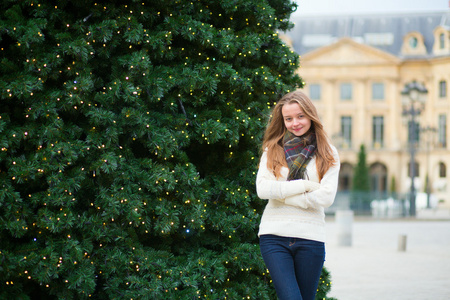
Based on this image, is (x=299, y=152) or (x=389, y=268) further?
(x=389, y=268)

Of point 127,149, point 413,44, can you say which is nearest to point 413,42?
point 413,44

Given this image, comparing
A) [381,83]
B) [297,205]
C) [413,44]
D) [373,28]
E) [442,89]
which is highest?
[373,28]

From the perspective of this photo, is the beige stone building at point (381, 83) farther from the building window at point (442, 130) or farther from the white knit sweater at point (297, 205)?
the white knit sweater at point (297, 205)

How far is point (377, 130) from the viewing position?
62.4 meters

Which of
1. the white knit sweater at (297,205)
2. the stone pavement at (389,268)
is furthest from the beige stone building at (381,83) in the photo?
the white knit sweater at (297,205)

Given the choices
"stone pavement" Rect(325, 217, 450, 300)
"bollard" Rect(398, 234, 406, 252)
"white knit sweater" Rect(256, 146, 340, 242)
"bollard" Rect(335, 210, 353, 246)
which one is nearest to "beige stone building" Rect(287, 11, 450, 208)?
"stone pavement" Rect(325, 217, 450, 300)

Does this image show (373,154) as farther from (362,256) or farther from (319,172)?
(319,172)

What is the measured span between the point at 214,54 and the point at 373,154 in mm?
57168

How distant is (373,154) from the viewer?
61.0 m

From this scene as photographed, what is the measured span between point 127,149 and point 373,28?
198 feet

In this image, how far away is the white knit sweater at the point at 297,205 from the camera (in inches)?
147

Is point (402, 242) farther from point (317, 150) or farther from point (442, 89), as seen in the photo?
point (442, 89)

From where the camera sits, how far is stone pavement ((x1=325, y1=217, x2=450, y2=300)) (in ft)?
27.7

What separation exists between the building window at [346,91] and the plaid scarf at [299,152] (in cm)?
5953
